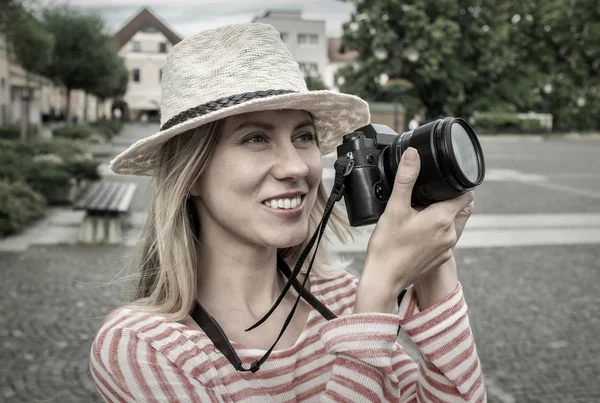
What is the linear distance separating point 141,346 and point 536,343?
4087 millimetres

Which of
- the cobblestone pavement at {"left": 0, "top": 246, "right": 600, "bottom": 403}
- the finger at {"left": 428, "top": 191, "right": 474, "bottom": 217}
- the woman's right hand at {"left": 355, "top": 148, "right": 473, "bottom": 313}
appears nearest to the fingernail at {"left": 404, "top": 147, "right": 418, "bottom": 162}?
the woman's right hand at {"left": 355, "top": 148, "right": 473, "bottom": 313}

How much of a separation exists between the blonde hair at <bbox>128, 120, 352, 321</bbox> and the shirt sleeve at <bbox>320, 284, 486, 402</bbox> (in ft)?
1.42

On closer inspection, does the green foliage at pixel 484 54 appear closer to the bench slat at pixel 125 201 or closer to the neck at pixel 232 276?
the bench slat at pixel 125 201

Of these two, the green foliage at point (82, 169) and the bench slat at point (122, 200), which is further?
the green foliage at point (82, 169)

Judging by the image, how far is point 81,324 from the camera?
16.7 feet

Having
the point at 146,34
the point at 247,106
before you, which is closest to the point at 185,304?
the point at 247,106

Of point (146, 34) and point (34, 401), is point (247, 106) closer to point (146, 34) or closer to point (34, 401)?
point (34, 401)

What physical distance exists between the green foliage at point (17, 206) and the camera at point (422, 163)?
7.76 m

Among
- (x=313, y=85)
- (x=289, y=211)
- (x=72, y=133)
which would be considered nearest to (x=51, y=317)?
(x=289, y=211)

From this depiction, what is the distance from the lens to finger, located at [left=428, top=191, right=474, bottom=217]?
1.36 metres

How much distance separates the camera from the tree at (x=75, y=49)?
28.9m

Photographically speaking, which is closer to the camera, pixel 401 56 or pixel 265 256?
pixel 265 256

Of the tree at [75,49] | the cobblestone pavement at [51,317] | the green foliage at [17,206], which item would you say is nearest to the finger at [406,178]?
the cobblestone pavement at [51,317]

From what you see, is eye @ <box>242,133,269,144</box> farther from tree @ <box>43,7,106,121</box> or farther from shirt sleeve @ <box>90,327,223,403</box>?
tree @ <box>43,7,106,121</box>
